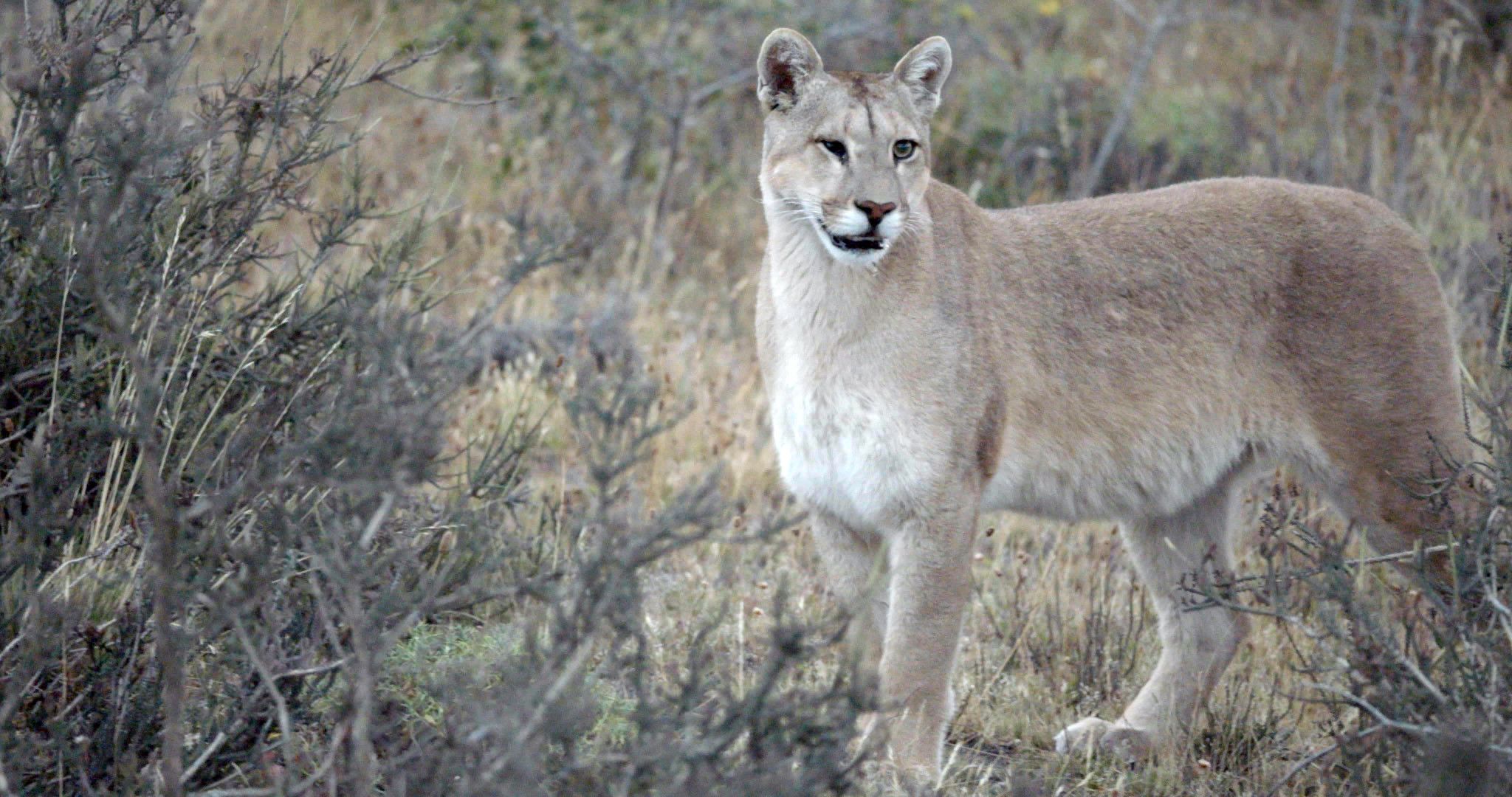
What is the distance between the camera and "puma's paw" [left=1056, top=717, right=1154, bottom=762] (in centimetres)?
441

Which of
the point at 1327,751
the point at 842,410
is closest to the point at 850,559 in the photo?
the point at 842,410

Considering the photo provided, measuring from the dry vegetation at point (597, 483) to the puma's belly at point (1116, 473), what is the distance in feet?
1.17

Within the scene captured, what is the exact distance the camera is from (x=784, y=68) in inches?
170

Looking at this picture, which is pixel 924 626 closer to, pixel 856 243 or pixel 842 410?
pixel 842 410

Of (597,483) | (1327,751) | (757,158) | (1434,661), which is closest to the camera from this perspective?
(597,483)

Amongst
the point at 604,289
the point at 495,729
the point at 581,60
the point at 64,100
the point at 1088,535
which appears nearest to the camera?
the point at 495,729

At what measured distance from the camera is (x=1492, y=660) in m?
3.36

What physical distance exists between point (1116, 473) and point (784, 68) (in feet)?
5.24

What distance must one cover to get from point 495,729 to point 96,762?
1.40m

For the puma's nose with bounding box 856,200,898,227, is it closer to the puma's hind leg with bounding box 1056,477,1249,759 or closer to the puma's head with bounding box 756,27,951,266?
the puma's head with bounding box 756,27,951,266

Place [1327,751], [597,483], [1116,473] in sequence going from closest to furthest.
A: [597,483], [1327,751], [1116,473]

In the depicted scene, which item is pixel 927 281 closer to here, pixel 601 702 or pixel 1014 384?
pixel 1014 384

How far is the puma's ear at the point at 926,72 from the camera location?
436cm

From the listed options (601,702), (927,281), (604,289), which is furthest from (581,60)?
(601,702)
